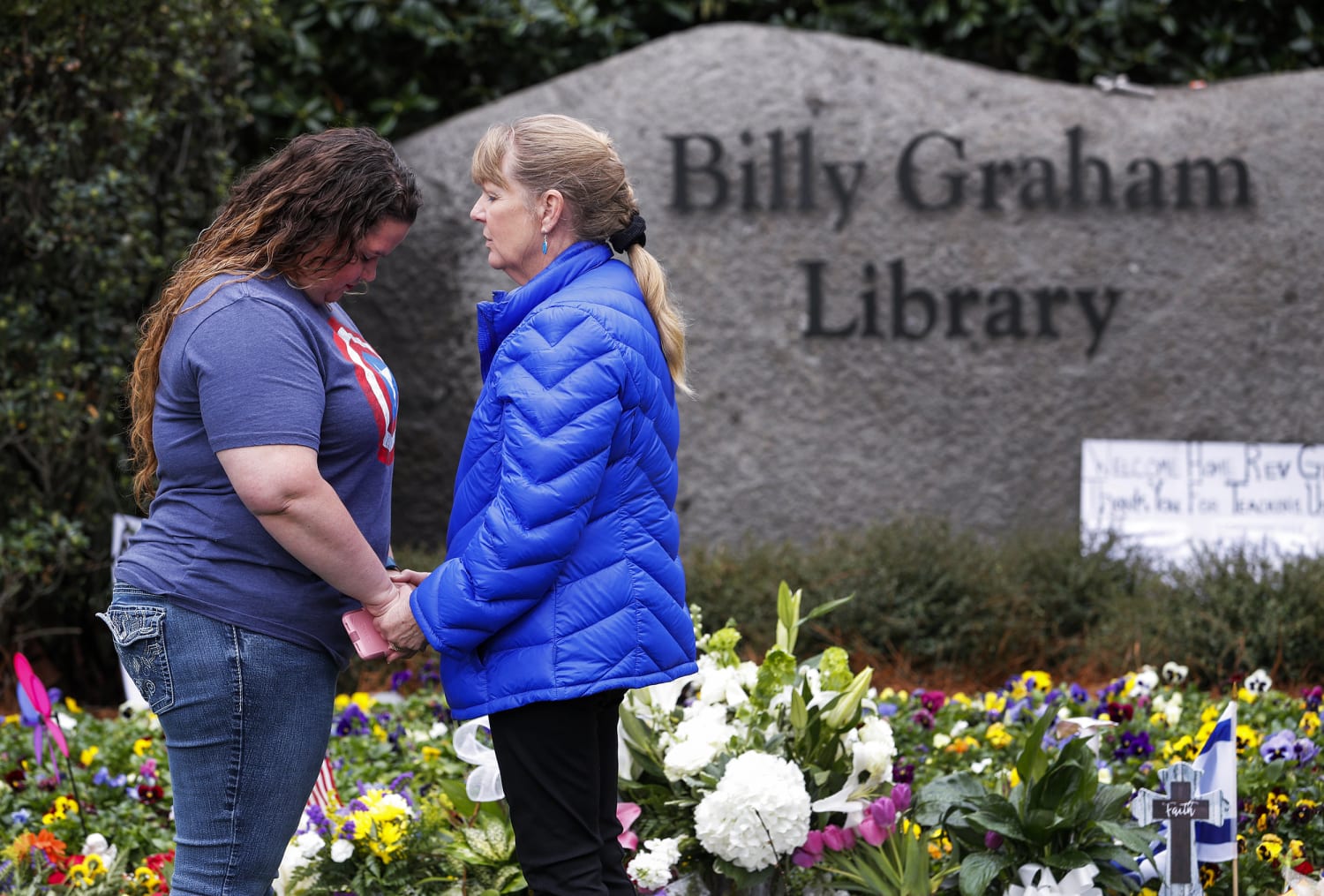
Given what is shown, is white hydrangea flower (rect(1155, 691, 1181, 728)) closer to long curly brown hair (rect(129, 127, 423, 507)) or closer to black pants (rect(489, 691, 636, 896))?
black pants (rect(489, 691, 636, 896))

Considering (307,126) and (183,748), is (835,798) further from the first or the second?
(307,126)

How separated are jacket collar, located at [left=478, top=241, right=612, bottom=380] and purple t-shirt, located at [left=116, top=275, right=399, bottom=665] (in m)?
0.21

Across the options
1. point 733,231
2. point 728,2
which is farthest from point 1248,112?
point 728,2

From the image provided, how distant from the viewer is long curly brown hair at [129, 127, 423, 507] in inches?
81.1

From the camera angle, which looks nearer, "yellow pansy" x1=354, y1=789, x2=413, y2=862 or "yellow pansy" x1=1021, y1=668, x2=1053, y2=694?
"yellow pansy" x1=354, y1=789, x2=413, y2=862

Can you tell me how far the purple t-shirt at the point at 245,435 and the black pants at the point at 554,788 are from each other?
0.33 meters

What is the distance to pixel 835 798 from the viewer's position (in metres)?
2.60

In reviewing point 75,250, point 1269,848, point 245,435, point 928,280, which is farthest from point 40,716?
point 928,280

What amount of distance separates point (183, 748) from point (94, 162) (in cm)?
339

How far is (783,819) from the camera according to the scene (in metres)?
2.47

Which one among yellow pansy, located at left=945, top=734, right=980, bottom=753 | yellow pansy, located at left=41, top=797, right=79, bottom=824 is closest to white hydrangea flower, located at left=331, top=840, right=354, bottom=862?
yellow pansy, located at left=41, top=797, right=79, bottom=824

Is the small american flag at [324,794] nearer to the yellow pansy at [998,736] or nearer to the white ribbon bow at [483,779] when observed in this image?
the white ribbon bow at [483,779]

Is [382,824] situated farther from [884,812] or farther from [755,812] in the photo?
[884,812]

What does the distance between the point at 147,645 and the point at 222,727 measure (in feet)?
0.54
